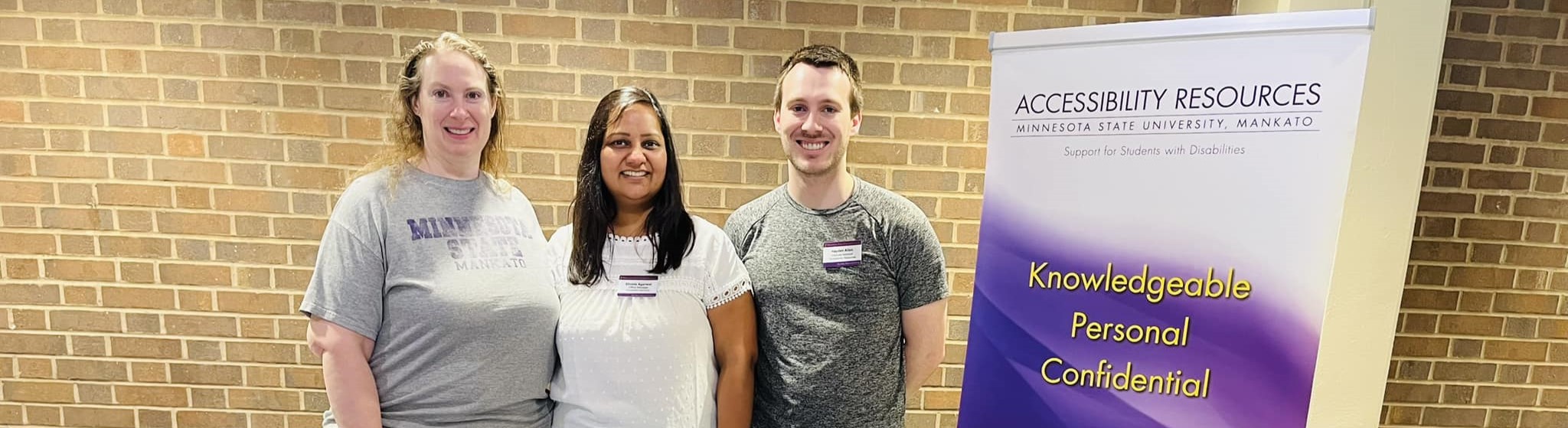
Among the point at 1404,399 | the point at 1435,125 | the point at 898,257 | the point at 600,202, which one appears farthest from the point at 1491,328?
the point at 600,202

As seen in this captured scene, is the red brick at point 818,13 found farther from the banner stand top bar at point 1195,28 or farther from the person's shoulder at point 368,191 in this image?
the person's shoulder at point 368,191

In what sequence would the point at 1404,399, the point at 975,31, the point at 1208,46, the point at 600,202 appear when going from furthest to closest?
the point at 1404,399 → the point at 975,31 → the point at 600,202 → the point at 1208,46

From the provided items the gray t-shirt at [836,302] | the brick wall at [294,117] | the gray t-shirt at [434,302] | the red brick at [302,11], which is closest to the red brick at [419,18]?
the brick wall at [294,117]

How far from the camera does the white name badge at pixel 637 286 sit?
138 cm

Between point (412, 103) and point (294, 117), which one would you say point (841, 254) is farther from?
point (294, 117)

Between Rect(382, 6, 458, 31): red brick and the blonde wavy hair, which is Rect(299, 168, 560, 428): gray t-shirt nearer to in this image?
the blonde wavy hair

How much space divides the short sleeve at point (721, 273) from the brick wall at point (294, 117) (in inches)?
28.3

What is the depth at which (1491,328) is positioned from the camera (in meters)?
2.22

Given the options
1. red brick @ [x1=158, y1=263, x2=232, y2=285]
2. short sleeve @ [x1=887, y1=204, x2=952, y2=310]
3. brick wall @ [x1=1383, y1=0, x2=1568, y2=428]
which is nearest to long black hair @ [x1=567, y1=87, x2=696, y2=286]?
short sleeve @ [x1=887, y1=204, x2=952, y2=310]

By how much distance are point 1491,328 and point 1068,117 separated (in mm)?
2113

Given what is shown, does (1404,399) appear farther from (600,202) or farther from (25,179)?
(25,179)

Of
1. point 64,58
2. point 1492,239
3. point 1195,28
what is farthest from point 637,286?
point 1492,239

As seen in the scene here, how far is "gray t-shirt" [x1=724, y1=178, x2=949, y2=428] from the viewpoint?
1.47 m

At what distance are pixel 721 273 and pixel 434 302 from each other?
601 mm
